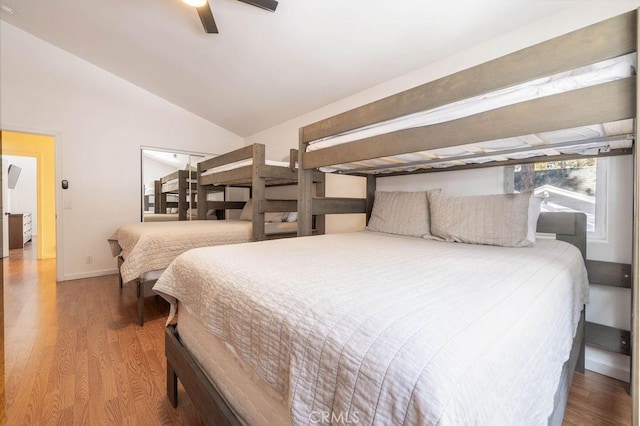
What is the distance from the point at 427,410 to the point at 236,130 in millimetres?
4707

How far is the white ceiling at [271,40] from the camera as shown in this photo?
1832mm

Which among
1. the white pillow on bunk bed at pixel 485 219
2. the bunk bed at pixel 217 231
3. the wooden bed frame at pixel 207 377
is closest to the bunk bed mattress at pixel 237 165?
the bunk bed at pixel 217 231

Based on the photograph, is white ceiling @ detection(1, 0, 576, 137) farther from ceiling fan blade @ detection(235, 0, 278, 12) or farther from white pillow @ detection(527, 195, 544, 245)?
white pillow @ detection(527, 195, 544, 245)

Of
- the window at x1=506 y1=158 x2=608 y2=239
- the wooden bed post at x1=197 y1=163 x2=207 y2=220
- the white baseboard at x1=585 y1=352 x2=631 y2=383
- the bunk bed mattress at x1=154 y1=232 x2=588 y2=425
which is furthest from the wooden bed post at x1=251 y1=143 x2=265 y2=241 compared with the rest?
the white baseboard at x1=585 y1=352 x2=631 y2=383

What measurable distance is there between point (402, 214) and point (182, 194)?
3.48m

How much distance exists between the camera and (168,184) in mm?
4137

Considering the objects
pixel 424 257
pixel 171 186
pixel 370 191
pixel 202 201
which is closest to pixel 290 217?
pixel 370 191

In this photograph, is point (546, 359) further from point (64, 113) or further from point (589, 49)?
point (64, 113)

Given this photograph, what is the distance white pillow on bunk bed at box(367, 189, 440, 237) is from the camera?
1.95 m

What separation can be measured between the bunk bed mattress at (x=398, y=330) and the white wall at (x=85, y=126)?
3418 mm

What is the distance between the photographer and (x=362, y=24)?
1.99 metres

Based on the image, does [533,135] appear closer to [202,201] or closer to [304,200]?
[304,200]

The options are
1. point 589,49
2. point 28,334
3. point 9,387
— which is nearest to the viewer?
point 589,49

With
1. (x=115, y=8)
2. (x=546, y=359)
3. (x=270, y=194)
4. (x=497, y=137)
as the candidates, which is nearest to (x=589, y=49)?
(x=497, y=137)
